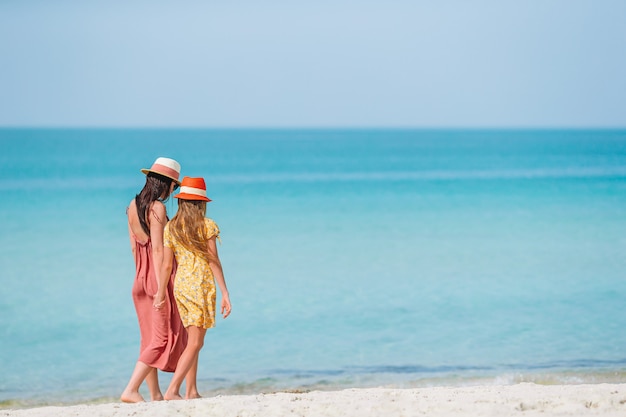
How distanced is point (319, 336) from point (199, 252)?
4.52 metres

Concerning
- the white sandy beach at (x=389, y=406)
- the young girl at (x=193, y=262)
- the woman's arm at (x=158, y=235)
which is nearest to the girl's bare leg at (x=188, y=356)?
the young girl at (x=193, y=262)

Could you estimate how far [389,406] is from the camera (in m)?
5.29

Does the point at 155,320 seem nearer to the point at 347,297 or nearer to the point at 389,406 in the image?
the point at 389,406

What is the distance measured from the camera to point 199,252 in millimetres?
5281

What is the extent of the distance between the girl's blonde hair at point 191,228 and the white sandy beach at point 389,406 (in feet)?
2.98

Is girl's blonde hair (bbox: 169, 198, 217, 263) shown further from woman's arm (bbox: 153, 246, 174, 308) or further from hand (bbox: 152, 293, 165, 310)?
hand (bbox: 152, 293, 165, 310)

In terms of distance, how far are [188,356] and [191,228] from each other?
81 centimetres

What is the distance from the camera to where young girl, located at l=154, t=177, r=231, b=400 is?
526cm

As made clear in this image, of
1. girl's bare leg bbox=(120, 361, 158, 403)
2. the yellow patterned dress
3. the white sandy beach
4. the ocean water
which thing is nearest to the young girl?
the yellow patterned dress

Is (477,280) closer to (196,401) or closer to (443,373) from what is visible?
(443,373)

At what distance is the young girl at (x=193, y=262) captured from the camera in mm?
5262

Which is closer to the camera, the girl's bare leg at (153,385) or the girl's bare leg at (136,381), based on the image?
the girl's bare leg at (136,381)

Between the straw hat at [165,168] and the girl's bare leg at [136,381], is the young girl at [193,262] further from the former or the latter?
the girl's bare leg at [136,381]

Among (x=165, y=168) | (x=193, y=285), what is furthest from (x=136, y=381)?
(x=165, y=168)
